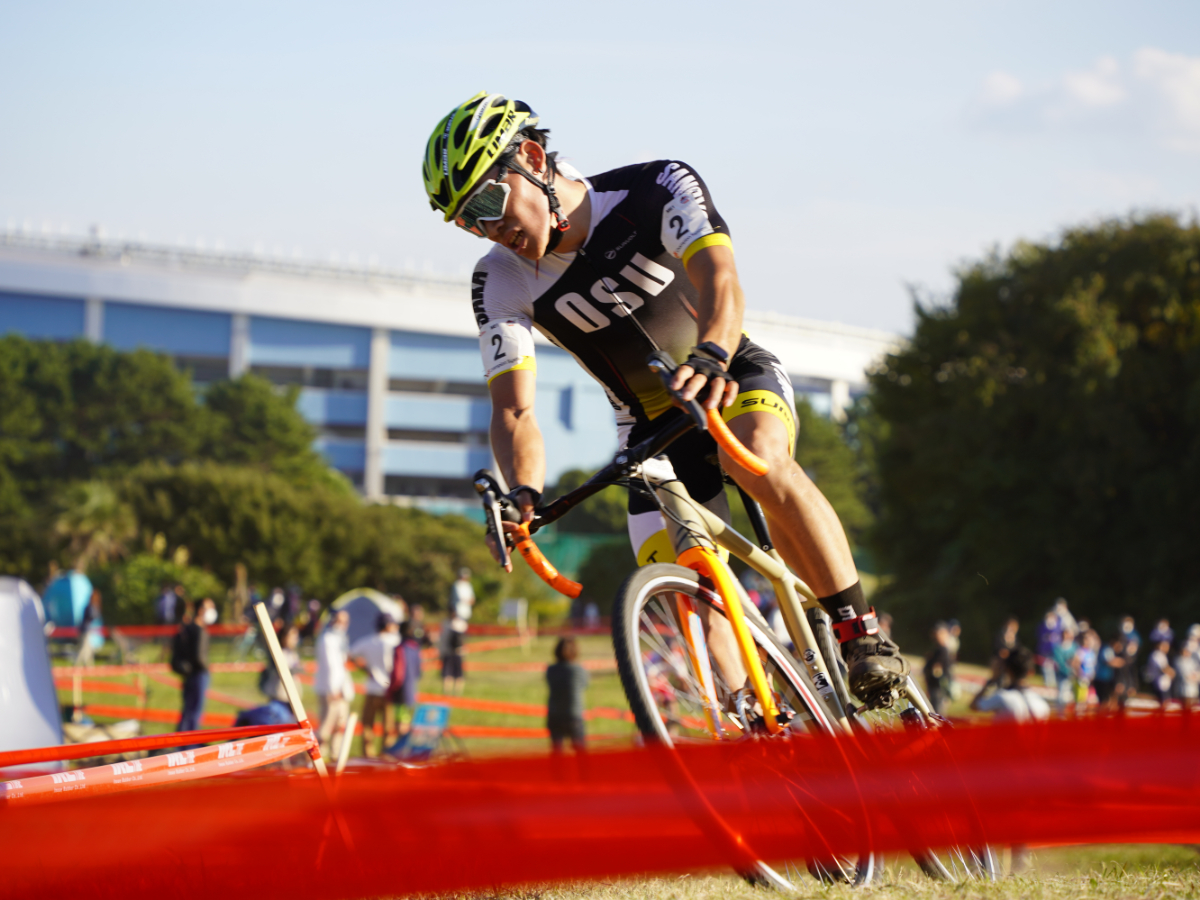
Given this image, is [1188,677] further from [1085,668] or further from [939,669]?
[939,669]

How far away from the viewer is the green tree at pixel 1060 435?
33.8 meters

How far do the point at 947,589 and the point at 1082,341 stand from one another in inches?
346

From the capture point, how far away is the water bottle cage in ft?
12.4

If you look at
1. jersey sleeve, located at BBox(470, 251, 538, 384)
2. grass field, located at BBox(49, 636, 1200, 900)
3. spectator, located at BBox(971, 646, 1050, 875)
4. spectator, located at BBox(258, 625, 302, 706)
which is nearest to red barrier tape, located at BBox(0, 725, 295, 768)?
grass field, located at BBox(49, 636, 1200, 900)

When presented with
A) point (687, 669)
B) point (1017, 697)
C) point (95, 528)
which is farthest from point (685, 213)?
point (95, 528)

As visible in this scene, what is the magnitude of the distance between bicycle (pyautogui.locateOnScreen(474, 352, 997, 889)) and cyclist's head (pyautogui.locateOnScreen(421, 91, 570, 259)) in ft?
2.90

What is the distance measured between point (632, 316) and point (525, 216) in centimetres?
51

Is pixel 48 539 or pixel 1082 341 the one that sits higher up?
pixel 1082 341

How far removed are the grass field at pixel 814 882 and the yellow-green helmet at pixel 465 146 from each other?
1.80 m

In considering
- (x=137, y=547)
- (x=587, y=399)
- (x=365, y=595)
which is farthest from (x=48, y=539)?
(x=587, y=399)

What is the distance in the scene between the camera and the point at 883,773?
3293mm

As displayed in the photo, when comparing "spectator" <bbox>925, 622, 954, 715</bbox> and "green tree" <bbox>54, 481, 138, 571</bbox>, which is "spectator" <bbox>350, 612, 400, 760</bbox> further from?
"green tree" <bbox>54, 481, 138, 571</bbox>

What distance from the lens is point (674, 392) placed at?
323 centimetres

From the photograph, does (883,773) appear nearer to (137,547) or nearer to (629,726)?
(629,726)
